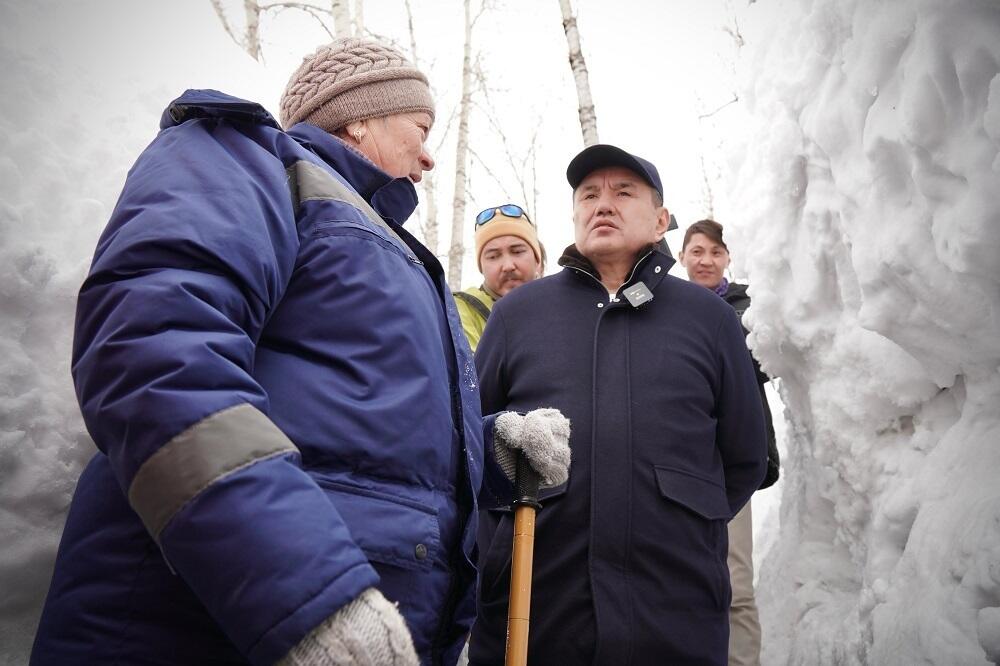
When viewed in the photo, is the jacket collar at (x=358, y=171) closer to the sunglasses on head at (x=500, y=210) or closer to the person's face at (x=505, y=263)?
the person's face at (x=505, y=263)

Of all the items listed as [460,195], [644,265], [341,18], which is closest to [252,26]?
[341,18]

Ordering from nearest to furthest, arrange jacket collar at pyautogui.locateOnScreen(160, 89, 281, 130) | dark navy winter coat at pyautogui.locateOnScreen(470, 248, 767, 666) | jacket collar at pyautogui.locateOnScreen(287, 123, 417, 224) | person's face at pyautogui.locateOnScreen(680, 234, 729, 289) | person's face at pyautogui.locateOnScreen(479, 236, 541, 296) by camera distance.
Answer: jacket collar at pyautogui.locateOnScreen(160, 89, 281, 130) → jacket collar at pyautogui.locateOnScreen(287, 123, 417, 224) → dark navy winter coat at pyautogui.locateOnScreen(470, 248, 767, 666) → person's face at pyautogui.locateOnScreen(479, 236, 541, 296) → person's face at pyautogui.locateOnScreen(680, 234, 729, 289)

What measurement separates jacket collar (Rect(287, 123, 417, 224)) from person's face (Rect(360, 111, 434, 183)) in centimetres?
13

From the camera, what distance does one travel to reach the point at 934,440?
2705 mm

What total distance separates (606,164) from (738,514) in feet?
7.12

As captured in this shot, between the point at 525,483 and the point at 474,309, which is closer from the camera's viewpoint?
the point at 525,483

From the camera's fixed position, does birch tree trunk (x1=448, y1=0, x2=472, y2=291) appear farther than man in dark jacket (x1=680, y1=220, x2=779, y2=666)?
Yes

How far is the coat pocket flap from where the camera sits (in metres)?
2.26

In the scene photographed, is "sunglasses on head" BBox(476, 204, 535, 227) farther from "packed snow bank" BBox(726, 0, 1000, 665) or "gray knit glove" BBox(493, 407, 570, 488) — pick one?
"gray knit glove" BBox(493, 407, 570, 488)

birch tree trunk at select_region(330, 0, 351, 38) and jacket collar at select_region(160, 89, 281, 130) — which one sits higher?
birch tree trunk at select_region(330, 0, 351, 38)

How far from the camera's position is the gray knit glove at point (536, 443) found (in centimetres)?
197

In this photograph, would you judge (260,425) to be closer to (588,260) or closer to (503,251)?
(588,260)

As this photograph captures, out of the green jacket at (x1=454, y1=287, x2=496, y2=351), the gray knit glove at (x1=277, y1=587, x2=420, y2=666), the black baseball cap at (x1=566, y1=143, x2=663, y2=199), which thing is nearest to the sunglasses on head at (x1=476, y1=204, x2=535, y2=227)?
the green jacket at (x1=454, y1=287, x2=496, y2=351)

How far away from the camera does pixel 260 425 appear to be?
3.31ft
